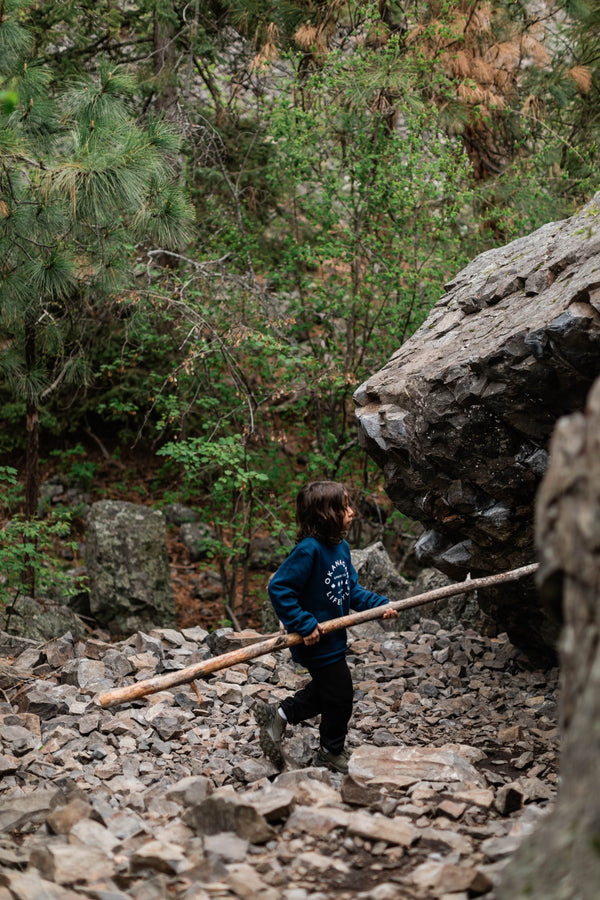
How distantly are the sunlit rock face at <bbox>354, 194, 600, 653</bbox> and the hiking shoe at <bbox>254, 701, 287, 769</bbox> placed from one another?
5.43 ft

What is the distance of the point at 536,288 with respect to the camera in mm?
4711

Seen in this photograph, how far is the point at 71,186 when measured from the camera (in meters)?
5.74

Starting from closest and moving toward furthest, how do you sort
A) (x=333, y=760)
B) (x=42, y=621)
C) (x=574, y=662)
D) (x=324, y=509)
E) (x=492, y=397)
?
1. (x=574, y=662)
2. (x=324, y=509)
3. (x=333, y=760)
4. (x=492, y=397)
5. (x=42, y=621)

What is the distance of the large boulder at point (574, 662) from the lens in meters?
1.92

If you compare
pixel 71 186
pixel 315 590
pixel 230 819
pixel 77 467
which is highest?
pixel 71 186

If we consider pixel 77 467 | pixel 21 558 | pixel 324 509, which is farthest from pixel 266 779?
pixel 77 467

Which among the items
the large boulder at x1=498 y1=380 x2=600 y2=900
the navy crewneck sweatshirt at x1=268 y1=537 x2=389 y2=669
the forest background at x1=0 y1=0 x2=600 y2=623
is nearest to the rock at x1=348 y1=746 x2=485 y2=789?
the navy crewneck sweatshirt at x1=268 y1=537 x2=389 y2=669

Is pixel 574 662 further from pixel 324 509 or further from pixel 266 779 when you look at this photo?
pixel 266 779

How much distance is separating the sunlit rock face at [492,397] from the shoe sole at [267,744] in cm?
169

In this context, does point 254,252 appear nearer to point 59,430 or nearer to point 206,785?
point 59,430

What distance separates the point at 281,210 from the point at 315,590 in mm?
7173

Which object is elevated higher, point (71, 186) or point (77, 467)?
point (71, 186)

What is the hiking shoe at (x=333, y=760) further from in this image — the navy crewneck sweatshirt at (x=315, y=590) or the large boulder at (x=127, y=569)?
the large boulder at (x=127, y=569)

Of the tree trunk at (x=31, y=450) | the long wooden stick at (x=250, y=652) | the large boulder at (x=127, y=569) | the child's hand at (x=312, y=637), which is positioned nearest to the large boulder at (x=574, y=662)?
the long wooden stick at (x=250, y=652)
